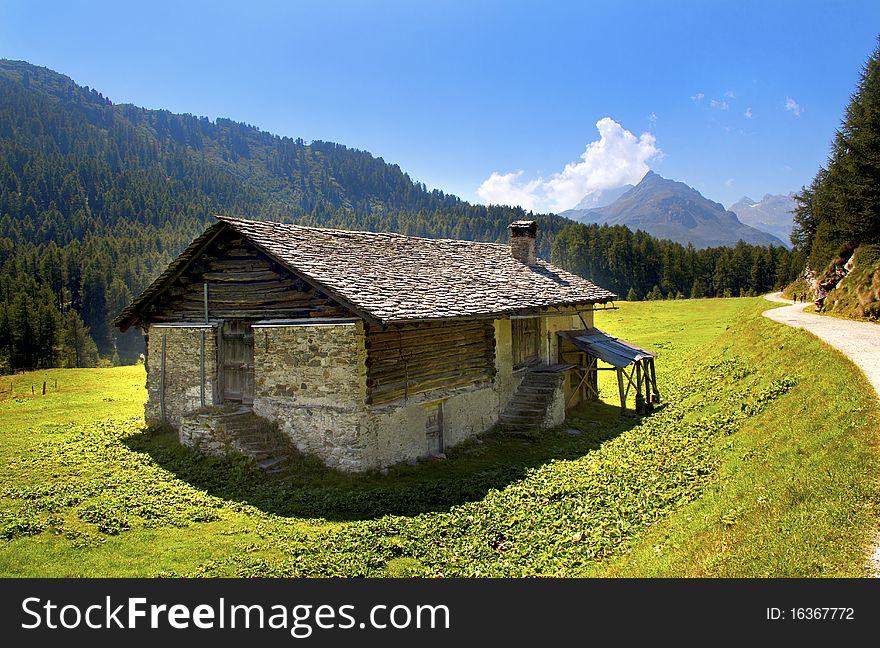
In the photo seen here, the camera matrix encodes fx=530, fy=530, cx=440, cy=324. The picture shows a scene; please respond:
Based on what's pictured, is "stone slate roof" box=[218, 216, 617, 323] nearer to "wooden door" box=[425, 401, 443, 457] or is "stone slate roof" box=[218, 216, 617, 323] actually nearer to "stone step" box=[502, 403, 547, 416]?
"wooden door" box=[425, 401, 443, 457]

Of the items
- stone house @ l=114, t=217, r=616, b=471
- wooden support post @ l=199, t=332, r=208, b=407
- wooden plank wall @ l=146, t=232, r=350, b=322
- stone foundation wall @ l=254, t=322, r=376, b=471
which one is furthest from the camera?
wooden support post @ l=199, t=332, r=208, b=407

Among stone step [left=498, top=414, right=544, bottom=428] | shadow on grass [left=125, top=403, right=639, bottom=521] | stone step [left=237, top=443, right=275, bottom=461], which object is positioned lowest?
shadow on grass [left=125, top=403, right=639, bottom=521]

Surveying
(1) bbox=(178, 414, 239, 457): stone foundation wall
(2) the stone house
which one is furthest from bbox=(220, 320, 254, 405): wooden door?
(1) bbox=(178, 414, 239, 457): stone foundation wall

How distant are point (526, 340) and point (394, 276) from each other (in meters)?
6.73

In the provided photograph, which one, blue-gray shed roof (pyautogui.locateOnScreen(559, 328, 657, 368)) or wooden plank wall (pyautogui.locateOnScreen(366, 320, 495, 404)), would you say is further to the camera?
blue-gray shed roof (pyautogui.locateOnScreen(559, 328, 657, 368))

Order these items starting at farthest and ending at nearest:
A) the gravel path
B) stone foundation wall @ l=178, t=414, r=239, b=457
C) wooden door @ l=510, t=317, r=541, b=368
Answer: wooden door @ l=510, t=317, r=541, b=368, stone foundation wall @ l=178, t=414, r=239, b=457, the gravel path

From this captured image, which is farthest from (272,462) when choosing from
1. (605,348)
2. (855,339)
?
A: (855,339)

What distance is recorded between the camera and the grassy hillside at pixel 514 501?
8047mm

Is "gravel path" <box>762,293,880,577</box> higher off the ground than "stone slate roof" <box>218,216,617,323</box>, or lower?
lower

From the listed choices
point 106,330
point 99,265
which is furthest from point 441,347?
point 99,265

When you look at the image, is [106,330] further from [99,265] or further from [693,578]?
[693,578]

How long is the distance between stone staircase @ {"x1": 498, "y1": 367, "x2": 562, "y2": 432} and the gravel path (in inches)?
338

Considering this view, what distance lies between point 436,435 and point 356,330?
14.8 ft

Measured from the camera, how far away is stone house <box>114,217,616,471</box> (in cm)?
1341
